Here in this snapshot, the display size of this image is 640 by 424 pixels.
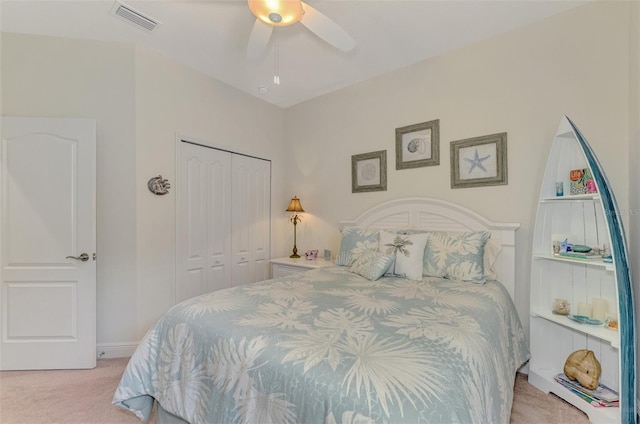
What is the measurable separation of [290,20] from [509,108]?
6.21 ft

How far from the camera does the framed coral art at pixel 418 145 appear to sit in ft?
9.26

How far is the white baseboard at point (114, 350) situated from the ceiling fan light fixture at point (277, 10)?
9.43 feet

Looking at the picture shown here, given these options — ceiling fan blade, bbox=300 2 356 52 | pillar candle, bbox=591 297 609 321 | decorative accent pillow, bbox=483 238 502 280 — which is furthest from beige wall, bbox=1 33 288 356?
pillar candle, bbox=591 297 609 321

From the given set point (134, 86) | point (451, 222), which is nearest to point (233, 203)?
point (134, 86)

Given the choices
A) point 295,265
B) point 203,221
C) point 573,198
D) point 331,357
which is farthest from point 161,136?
point 573,198

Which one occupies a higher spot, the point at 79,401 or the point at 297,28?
the point at 297,28

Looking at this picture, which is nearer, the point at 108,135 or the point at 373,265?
the point at 373,265

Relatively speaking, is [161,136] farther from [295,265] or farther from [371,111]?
[371,111]

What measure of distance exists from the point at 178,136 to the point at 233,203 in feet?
3.12

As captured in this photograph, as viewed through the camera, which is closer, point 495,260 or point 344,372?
point 344,372

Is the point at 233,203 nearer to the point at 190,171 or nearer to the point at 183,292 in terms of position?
the point at 190,171

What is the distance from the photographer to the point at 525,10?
2.21 meters

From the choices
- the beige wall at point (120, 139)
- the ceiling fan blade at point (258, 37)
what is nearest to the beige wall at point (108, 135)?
the beige wall at point (120, 139)

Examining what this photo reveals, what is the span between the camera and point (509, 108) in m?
2.43
